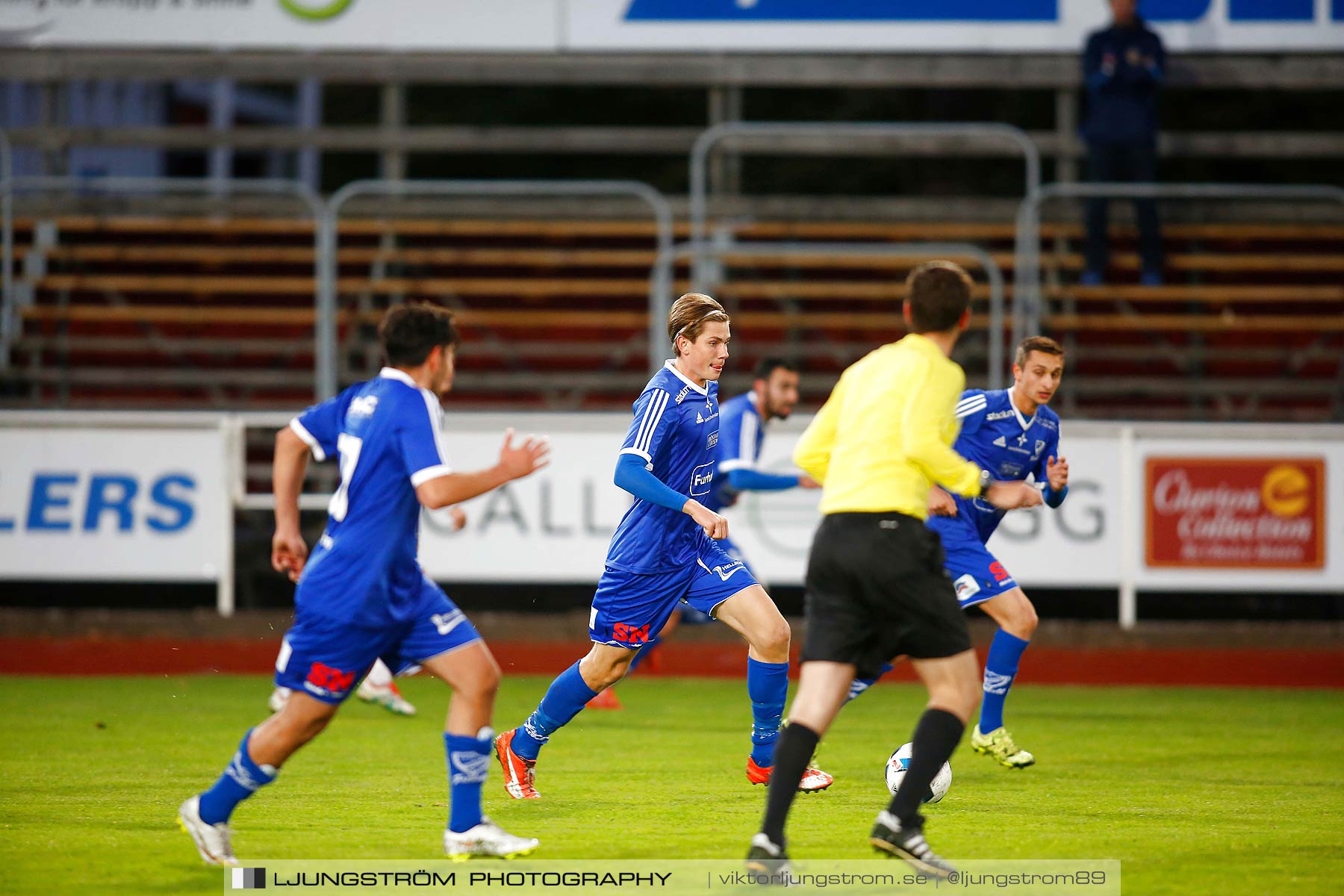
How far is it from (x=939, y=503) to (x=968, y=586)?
257 centimetres

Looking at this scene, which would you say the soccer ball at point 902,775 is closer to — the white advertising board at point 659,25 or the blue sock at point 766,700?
the blue sock at point 766,700

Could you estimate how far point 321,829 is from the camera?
6258 mm

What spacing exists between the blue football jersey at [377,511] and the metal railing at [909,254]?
7629 millimetres

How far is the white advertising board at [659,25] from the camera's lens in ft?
51.1

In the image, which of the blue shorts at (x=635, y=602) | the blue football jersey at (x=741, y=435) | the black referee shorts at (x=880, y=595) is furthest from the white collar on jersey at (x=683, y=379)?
the blue football jersey at (x=741, y=435)

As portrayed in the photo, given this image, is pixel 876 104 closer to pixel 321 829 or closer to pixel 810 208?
pixel 810 208

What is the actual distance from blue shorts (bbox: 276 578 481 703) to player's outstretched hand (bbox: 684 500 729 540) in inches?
46.0

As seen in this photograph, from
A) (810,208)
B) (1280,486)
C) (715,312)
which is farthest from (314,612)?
(810,208)

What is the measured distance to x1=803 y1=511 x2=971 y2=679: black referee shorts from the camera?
5367 millimetres

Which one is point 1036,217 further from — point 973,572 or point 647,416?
point 647,416

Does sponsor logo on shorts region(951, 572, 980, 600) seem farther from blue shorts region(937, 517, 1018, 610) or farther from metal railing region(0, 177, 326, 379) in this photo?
metal railing region(0, 177, 326, 379)

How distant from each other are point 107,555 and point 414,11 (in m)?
6.25

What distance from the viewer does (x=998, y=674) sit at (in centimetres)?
828

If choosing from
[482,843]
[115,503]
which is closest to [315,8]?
[115,503]
